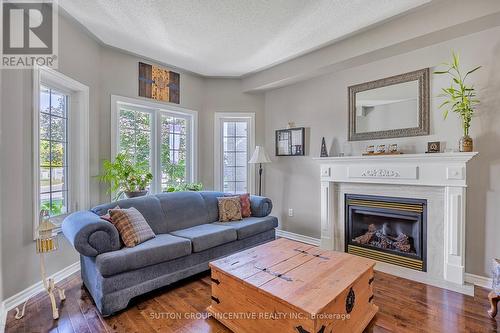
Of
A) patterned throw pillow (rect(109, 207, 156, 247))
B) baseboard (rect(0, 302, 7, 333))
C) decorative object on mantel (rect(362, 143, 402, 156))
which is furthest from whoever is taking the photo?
decorative object on mantel (rect(362, 143, 402, 156))

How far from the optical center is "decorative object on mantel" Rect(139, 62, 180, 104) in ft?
12.2

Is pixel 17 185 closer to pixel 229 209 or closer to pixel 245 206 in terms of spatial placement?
pixel 229 209

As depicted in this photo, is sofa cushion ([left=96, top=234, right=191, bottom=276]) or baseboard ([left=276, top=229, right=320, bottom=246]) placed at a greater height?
sofa cushion ([left=96, top=234, right=191, bottom=276])

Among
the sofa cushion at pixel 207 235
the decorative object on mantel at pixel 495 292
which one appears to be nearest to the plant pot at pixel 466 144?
the decorative object on mantel at pixel 495 292

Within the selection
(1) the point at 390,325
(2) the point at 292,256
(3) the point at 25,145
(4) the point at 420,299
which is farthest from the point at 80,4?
(4) the point at 420,299

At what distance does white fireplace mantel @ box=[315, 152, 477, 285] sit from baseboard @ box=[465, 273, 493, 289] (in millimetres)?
192

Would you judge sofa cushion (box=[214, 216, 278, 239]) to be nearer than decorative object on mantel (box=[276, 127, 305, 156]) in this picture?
Yes

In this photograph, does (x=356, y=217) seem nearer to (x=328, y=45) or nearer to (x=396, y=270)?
(x=396, y=270)

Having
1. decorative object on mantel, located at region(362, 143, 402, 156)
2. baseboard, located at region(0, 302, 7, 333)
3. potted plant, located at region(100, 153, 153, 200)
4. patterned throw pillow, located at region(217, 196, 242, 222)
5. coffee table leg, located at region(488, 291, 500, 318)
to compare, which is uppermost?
decorative object on mantel, located at region(362, 143, 402, 156)

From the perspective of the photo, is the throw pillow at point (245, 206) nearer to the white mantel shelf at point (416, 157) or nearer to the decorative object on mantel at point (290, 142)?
the decorative object on mantel at point (290, 142)

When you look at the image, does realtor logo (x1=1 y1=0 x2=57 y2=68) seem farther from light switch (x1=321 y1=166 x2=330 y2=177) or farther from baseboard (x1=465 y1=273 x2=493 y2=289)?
baseboard (x1=465 y1=273 x2=493 y2=289)

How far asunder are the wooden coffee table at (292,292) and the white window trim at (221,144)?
7.62 ft

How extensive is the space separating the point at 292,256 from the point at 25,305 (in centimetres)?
232

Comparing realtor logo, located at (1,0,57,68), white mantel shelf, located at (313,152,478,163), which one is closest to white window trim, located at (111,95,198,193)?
realtor logo, located at (1,0,57,68)
